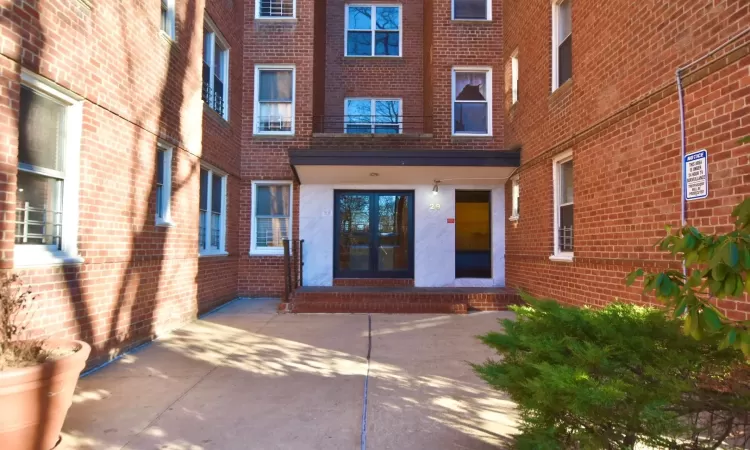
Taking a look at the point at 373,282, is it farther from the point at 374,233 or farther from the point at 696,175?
the point at 696,175

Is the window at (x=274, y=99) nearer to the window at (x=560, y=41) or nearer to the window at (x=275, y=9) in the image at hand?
the window at (x=275, y=9)

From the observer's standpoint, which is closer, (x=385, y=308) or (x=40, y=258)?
(x=40, y=258)

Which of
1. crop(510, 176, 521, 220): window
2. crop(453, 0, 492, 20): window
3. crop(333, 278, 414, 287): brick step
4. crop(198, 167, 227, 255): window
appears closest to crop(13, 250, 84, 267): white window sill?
crop(198, 167, 227, 255): window

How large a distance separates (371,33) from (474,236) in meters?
6.31

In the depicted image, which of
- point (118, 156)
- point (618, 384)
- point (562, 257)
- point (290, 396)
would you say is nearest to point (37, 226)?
point (118, 156)

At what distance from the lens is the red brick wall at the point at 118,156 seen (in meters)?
3.98

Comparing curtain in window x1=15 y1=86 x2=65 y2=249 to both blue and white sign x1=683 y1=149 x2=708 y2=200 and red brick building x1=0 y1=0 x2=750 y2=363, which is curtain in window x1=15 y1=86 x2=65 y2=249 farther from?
blue and white sign x1=683 y1=149 x2=708 y2=200

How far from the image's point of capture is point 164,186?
679cm

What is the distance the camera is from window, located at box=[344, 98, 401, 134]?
11711 millimetres

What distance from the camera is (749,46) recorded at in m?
3.55

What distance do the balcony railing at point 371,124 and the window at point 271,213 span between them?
2.08 m

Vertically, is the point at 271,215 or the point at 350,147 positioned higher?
the point at 350,147

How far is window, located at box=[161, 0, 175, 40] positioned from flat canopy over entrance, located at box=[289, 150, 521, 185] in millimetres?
2925

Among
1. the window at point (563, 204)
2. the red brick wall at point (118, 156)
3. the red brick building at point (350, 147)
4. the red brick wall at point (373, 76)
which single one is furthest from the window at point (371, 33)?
the window at point (563, 204)
